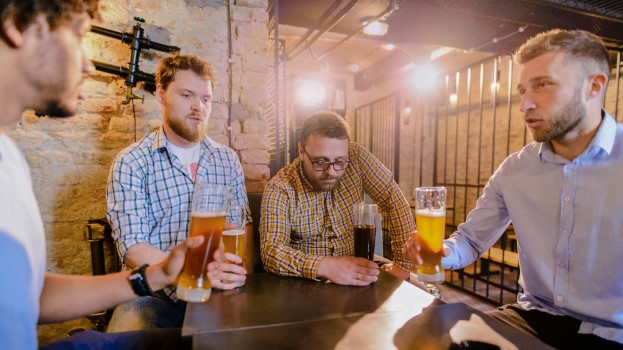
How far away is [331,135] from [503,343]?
121cm

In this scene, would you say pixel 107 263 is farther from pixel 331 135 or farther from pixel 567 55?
pixel 567 55

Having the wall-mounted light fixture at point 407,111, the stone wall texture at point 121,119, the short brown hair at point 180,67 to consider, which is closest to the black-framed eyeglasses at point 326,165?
the short brown hair at point 180,67

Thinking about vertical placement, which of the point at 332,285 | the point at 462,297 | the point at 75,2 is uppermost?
the point at 75,2

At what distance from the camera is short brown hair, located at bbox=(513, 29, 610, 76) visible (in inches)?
57.9

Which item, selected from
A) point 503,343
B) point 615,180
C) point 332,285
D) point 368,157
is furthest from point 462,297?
point 503,343

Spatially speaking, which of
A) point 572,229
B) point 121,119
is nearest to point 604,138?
point 572,229

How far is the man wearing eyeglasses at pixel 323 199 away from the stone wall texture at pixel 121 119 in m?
0.81

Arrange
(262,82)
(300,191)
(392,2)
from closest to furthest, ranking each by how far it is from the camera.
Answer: (300,191), (262,82), (392,2)

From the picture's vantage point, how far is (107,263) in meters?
2.35

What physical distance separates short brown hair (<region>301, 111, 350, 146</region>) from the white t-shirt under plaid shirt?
62cm

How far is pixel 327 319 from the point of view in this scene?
3.25 ft

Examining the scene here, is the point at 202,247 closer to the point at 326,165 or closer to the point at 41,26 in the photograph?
the point at 41,26

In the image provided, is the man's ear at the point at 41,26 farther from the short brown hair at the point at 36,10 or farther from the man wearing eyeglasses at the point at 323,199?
the man wearing eyeglasses at the point at 323,199

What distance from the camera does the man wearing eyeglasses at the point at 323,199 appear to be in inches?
69.5
